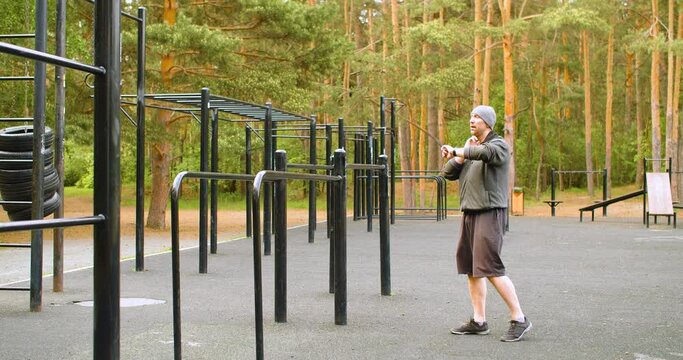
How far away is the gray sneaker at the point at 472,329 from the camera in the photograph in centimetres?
648

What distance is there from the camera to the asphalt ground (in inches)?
234

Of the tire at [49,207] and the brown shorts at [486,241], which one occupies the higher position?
the tire at [49,207]

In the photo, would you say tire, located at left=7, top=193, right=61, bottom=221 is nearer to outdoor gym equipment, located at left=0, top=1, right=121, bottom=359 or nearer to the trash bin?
outdoor gym equipment, located at left=0, top=1, right=121, bottom=359

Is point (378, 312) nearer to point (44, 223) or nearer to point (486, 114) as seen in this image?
point (486, 114)

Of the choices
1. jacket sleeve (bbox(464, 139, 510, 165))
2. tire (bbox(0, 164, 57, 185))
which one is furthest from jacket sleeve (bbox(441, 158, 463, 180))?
tire (bbox(0, 164, 57, 185))

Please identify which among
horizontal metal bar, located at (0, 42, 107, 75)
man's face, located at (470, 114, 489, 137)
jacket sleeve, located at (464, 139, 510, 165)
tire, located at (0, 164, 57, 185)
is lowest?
tire, located at (0, 164, 57, 185)

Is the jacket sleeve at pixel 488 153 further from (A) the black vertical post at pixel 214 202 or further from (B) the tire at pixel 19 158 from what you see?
(A) the black vertical post at pixel 214 202

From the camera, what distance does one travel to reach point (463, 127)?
45844 mm

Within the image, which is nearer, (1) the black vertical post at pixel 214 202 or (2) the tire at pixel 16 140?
(2) the tire at pixel 16 140

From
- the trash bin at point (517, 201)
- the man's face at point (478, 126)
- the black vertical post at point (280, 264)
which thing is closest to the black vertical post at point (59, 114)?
the black vertical post at point (280, 264)

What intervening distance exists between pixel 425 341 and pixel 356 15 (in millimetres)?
43903

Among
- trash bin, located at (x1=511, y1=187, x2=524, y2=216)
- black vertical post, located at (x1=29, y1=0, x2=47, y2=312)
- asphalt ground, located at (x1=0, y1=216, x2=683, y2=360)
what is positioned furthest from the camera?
trash bin, located at (x1=511, y1=187, x2=524, y2=216)

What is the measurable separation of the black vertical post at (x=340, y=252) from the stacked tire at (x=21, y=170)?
2.79 m

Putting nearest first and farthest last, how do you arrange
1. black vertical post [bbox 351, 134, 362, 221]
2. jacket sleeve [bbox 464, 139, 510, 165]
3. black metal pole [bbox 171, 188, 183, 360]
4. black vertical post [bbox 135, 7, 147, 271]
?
black metal pole [bbox 171, 188, 183, 360] → jacket sleeve [bbox 464, 139, 510, 165] → black vertical post [bbox 135, 7, 147, 271] → black vertical post [bbox 351, 134, 362, 221]
